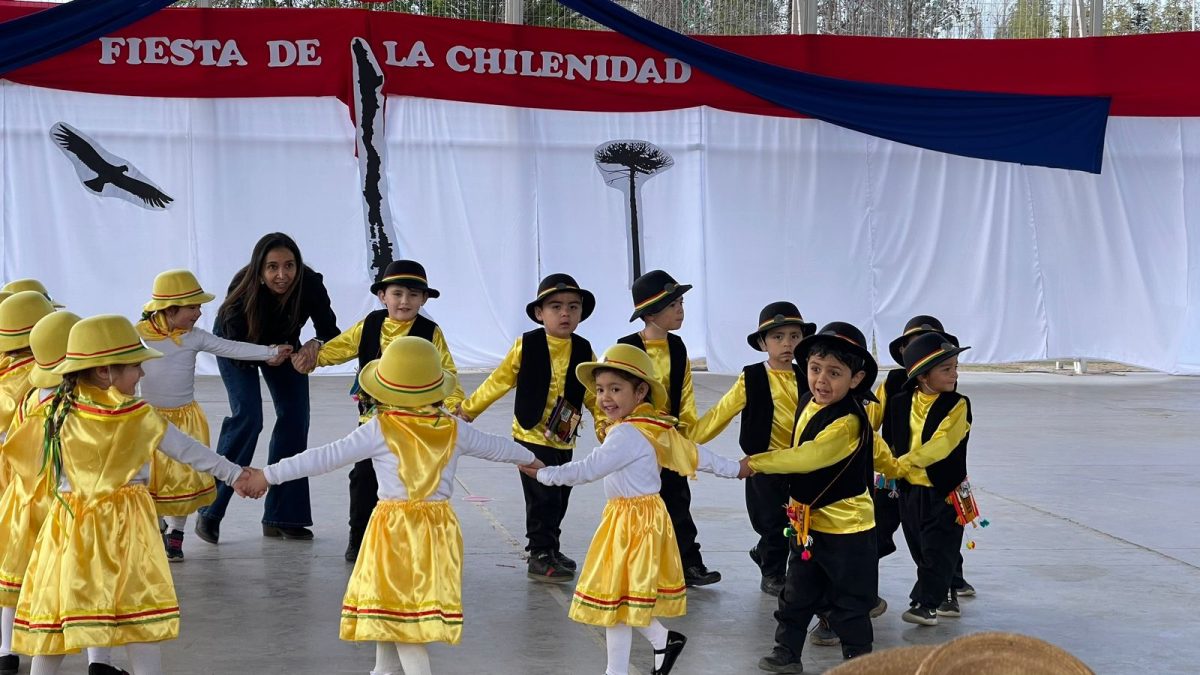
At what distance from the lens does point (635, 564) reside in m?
4.58

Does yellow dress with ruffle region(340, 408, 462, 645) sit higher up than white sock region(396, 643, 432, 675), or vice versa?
yellow dress with ruffle region(340, 408, 462, 645)

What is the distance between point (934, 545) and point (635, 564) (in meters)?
1.52

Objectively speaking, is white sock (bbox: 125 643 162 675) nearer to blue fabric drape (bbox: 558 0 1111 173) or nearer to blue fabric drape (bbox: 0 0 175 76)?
blue fabric drape (bbox: 0 0 175 76)

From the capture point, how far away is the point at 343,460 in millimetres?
4508

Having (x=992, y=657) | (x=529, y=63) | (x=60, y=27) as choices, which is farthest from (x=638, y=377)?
(x=529, y=63)

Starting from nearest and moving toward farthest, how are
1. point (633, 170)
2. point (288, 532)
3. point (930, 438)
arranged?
point (930, 438), point (288, 532), point (633, 170)

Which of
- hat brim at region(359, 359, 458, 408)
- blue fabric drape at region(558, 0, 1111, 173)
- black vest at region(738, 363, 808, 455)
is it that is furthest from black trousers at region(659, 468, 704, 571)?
blue fabric drape at region(558, 0, 1111, 173)

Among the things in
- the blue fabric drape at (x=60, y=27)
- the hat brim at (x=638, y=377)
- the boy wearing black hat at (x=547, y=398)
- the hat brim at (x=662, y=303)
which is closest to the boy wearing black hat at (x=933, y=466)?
the hat brim at (x=662, y=303)

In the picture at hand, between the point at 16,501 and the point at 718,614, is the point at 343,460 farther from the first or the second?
the point at 718,614

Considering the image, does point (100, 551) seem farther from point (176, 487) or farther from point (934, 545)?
point (934, 545)

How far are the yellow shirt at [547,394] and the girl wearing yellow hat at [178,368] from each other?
1266 mm

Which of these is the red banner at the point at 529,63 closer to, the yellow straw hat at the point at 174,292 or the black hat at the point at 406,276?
the yellow straw hat at the point at 174,292

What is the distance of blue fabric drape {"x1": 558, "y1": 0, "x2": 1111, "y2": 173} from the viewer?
9664mm

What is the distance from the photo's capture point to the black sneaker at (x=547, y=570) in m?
6.09
